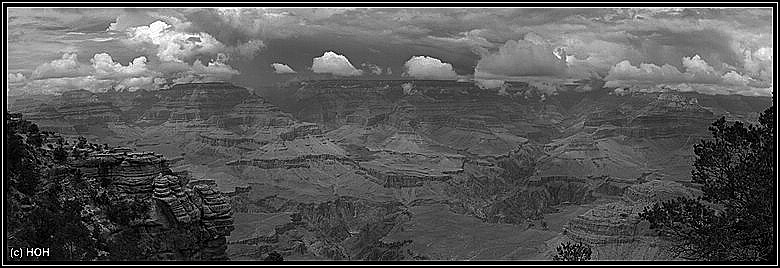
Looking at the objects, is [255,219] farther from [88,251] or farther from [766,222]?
[766,222]

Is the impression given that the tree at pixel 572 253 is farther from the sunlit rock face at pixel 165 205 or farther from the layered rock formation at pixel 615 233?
the layered rock formation at pixel 615 233

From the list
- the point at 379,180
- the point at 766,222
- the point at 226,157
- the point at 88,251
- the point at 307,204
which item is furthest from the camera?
the point at 226,157

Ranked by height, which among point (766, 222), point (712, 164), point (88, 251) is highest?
point (712, 164)

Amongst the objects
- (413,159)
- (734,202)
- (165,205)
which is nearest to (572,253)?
(734,202)

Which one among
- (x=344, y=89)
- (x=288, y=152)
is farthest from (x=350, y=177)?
(x=344, y=89)

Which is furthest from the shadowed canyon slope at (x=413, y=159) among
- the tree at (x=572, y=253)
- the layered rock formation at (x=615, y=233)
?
the tree at (x=572, y=253)
